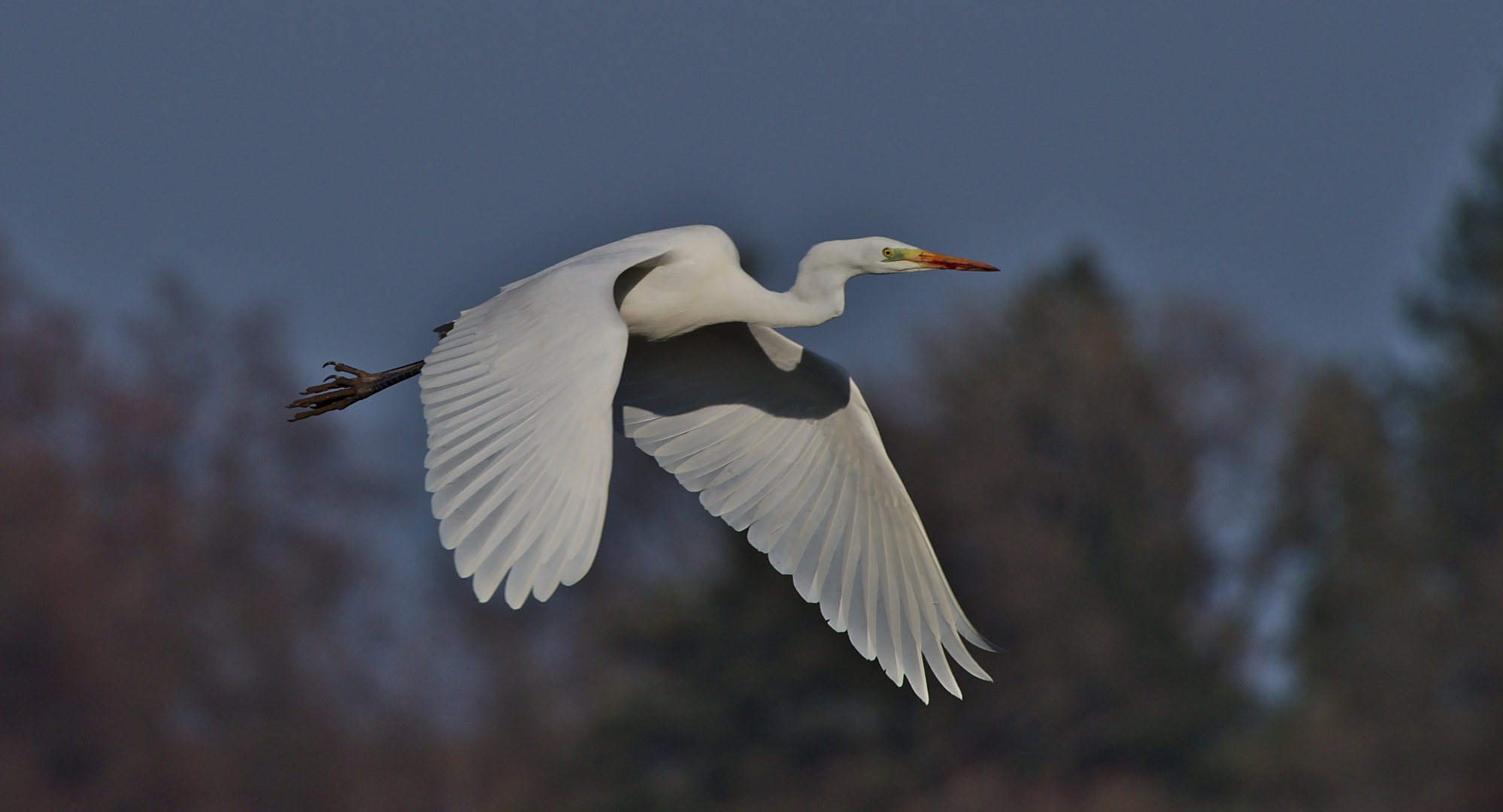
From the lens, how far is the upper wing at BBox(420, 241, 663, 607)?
4.80 metres

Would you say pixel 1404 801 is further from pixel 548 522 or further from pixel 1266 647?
pixel 548 522

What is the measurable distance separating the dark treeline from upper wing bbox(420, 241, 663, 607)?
16.3 metres

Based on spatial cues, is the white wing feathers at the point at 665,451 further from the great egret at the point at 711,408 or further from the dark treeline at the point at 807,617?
the dark treeline at the point at 807,617

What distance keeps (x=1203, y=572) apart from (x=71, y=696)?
53.6ft

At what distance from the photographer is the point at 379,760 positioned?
2314cm

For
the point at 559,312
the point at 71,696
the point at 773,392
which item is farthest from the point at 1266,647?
the point at 559,312

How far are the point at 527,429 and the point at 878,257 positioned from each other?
93.5 inches

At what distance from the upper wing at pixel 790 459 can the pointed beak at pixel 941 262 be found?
56 centimetres

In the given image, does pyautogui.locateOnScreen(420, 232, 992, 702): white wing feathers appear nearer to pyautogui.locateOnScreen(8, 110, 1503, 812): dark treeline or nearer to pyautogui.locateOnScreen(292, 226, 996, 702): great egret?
pyautogui.locateOnScreen(292, 226, 996, 702): great egret

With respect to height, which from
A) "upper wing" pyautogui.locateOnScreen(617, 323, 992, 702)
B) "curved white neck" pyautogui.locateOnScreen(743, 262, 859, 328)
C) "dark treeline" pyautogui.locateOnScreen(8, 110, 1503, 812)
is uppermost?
"curved white neck" pyautogui.locateOnScreen(743, 262, 859, 328)

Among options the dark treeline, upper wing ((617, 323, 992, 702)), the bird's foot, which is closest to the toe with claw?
the bird's foot

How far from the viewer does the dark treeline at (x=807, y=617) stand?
22875mm

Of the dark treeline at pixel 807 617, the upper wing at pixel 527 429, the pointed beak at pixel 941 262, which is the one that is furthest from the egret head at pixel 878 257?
the dark treeline at pixel 807 617

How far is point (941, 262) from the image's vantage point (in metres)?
7.28
